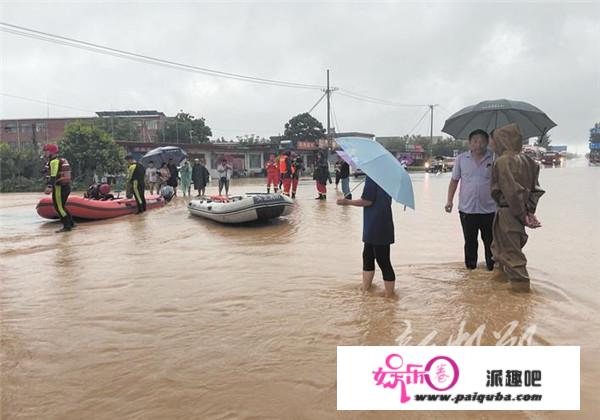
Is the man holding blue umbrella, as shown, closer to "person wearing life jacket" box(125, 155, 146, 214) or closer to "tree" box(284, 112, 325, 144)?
"person wearing life jacket" box(125, 155, 146, 214)

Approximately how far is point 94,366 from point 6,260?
502cm

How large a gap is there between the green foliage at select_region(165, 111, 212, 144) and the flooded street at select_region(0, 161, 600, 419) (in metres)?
43.3

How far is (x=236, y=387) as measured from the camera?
2877mm

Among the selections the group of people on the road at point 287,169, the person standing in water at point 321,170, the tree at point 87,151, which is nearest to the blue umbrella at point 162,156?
the group of people on the road at point 287,169

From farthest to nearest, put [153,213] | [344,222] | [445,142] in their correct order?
[445,142] → [153,213] → [344,222]

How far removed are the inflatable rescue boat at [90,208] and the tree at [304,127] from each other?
4689 cm

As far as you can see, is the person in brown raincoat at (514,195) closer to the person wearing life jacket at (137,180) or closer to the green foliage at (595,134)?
the person wearing life jacket at (137,180)

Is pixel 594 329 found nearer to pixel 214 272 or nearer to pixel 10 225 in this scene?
pixel 214 272

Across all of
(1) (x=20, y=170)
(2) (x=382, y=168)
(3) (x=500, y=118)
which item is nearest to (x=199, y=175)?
(3) (x=500, y=118)

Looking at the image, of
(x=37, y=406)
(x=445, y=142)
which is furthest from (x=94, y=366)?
(x=445, y=142)

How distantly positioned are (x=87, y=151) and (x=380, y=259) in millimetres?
27727

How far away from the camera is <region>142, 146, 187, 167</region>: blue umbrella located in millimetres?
15117

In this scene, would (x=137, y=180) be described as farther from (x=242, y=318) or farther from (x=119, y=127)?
(x=119, y=127)

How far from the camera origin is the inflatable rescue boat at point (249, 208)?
9148 mm
